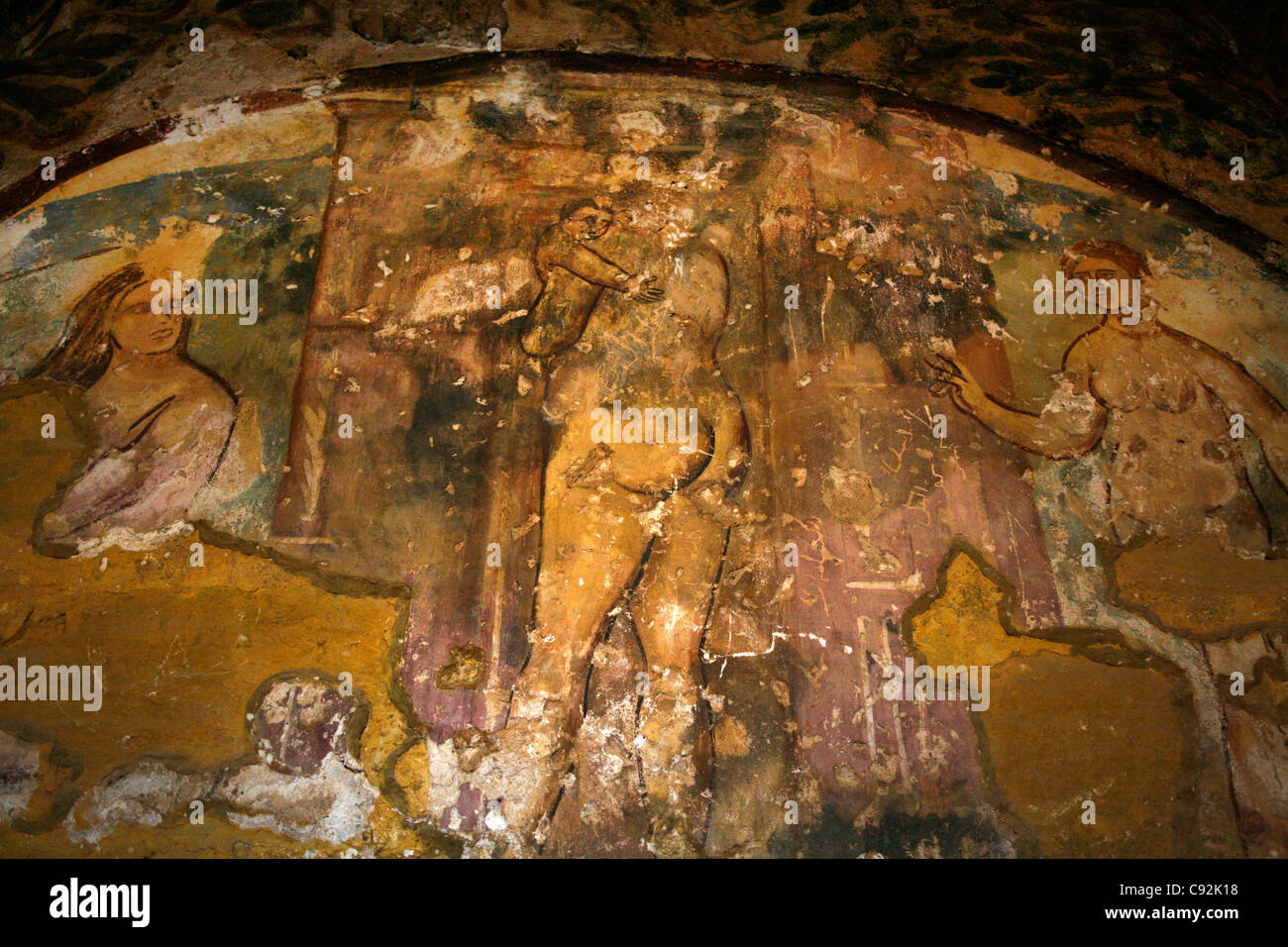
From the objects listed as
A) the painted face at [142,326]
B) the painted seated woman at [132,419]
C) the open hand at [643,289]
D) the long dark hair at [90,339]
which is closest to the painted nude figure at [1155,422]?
the open hand at [643,289]

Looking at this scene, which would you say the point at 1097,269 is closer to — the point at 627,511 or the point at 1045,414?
the point at 1045,414

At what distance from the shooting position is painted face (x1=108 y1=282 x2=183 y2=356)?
4.16m

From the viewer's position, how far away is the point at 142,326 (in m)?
4.20

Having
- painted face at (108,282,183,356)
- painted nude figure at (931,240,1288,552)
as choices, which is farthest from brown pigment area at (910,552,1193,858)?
painted face at (108,282,183,356)

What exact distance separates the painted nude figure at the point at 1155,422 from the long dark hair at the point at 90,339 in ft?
12.9

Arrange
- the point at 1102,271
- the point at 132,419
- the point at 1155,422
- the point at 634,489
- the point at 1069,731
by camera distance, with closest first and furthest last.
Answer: the point at 1069,731, the point at 634,489, the point at 132,419, the point at 1155,422, the point at 1102,271

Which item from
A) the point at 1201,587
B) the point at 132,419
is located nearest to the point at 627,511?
the point at 132,419

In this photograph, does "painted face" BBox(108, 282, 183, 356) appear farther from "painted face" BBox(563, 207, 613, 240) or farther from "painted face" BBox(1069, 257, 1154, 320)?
"painted face" BBox(1069, 257, 1154, 320)

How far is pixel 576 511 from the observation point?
3.81 meters

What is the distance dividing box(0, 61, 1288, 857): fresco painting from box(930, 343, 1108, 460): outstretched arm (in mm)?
23

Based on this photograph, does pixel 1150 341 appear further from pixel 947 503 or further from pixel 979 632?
pixel 979 632

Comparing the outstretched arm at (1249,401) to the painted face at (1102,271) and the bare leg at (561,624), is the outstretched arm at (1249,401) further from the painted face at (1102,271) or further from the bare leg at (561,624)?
the bare leg at (561,624)

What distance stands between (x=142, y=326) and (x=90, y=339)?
233mm
